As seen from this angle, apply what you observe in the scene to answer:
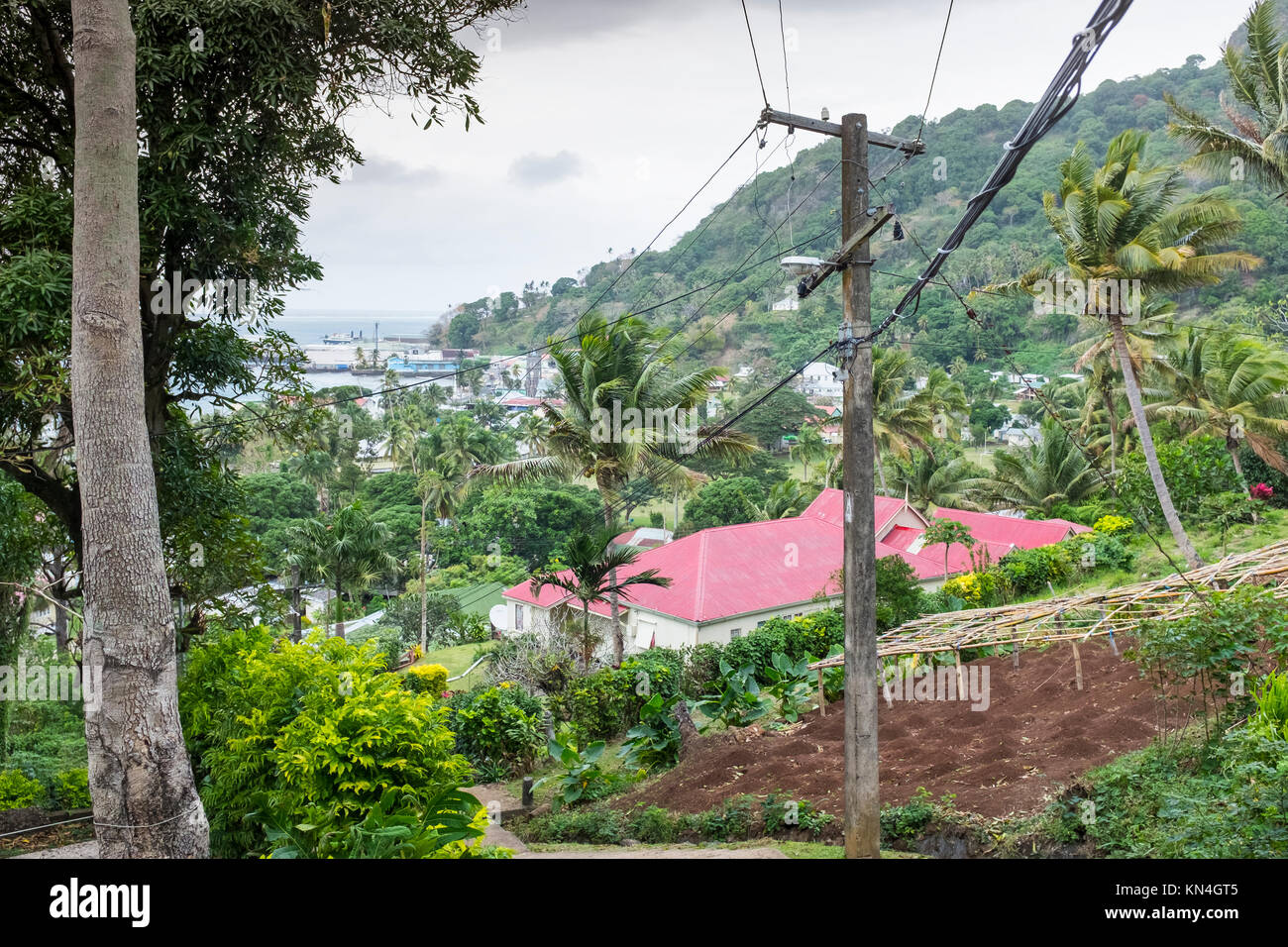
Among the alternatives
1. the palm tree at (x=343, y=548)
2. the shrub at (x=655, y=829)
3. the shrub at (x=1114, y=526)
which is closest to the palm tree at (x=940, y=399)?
the shrub at (x=1114, y=526)

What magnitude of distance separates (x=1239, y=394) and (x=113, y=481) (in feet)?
83.7

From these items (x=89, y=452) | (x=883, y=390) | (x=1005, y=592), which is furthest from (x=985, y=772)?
(x=883, y=390)

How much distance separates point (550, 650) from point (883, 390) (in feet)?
64.2

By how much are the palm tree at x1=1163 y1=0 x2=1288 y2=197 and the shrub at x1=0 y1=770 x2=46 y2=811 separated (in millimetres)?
22667

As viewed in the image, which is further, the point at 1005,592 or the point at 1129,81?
the point at 1129,81

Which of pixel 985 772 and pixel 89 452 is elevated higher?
pixel 89 452

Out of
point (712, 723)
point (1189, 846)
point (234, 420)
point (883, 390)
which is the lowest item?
point (712, 723)

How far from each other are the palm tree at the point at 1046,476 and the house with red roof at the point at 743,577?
4.18 meters

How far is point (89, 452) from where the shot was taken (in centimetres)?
566

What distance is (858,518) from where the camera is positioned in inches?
266

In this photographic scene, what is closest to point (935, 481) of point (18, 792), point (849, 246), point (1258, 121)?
point (1258, 121)

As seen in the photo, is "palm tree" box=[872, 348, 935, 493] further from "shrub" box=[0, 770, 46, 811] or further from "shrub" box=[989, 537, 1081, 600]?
"shrub" box=[0, 770, 46, 811]

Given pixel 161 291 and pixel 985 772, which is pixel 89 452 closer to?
pixel 161 291

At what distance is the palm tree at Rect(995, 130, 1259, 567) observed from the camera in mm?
16188
